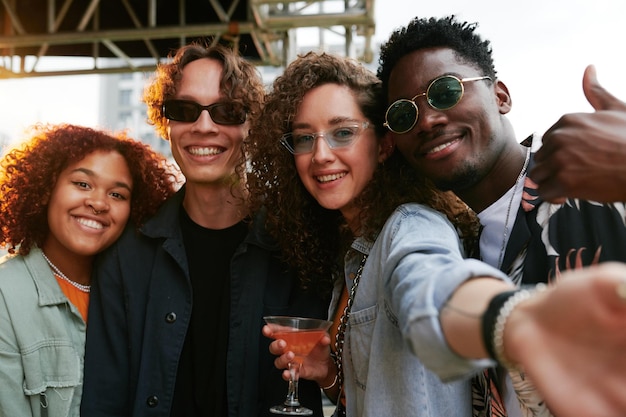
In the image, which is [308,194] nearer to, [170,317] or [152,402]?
[170,317]

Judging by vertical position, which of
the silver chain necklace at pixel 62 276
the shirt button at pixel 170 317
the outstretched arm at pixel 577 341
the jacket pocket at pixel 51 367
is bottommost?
the jacket pocket at pixel 51 367

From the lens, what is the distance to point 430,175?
2355 mm

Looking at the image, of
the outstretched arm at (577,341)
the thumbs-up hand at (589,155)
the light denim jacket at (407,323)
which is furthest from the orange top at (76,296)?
the outstretched arm at (577,341)

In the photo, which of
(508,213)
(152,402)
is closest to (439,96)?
(508,213)

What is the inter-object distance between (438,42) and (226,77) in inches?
54.7

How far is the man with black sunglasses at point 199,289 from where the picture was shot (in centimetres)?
289

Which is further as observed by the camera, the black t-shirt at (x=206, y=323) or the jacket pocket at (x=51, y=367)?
the black t-shirt at (x=206, y=323)

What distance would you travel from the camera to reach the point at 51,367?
9.14 feet

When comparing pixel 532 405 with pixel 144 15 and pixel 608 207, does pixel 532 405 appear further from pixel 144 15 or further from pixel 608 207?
pixel 144 15

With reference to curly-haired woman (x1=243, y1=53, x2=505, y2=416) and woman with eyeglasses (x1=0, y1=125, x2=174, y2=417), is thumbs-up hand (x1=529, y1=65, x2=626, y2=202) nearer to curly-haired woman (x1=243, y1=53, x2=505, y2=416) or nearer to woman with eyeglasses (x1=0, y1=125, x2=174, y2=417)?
curly-haired woman (x1=243, y1=53, x2=505, y2=416)

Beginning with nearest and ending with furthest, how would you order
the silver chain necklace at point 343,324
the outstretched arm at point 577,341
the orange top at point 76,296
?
the outstretched arm at point 577,341 < the silver chain necklace at point 343,324 < the orange top at point 76,296

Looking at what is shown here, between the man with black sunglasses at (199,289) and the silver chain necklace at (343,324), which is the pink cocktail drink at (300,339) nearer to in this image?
the silver chain necklace at (343,324)

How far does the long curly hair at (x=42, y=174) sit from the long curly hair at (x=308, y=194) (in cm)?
74

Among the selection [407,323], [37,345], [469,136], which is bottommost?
[37,345]
